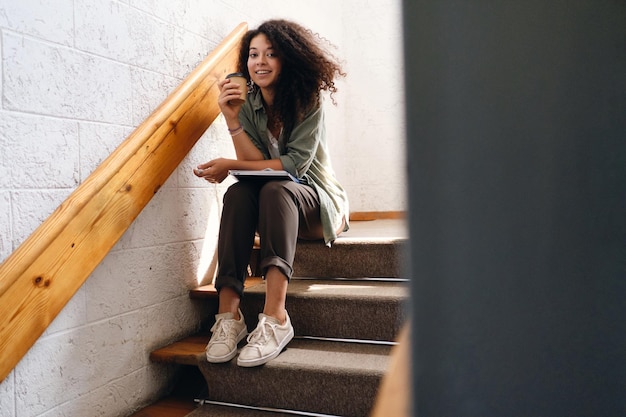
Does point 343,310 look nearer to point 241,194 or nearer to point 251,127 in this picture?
point 241,194

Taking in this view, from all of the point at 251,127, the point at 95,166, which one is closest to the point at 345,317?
the point at 251,127

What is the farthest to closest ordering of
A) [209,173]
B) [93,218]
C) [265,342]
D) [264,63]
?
1. [264,63]
2. [209,173]
3. [265,342]
4. [93,218]

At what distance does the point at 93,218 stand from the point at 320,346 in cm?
74

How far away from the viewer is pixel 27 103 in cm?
122

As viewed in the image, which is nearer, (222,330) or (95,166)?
(95,166)

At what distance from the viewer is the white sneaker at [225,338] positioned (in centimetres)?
148

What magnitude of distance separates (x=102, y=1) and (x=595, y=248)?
60.0 inches

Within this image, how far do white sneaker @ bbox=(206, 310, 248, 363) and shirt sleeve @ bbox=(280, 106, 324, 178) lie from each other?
A: 1.65 feet

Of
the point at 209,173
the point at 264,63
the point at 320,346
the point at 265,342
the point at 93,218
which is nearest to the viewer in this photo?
the point at 93,218

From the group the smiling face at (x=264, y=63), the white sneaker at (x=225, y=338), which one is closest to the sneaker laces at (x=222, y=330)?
the white sneaker at (x=225, y=338)

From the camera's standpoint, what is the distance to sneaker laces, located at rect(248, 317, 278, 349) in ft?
4.87

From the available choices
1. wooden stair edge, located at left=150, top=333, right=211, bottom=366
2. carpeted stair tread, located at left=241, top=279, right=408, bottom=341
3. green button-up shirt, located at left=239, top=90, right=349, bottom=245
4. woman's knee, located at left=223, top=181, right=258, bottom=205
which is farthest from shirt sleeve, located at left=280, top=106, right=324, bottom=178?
wooden stair edge, located at left=150, top=333, right=211, bottom=366

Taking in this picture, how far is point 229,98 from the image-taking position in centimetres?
168

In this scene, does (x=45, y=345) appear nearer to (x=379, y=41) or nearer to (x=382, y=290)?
(x=382, y=290)
